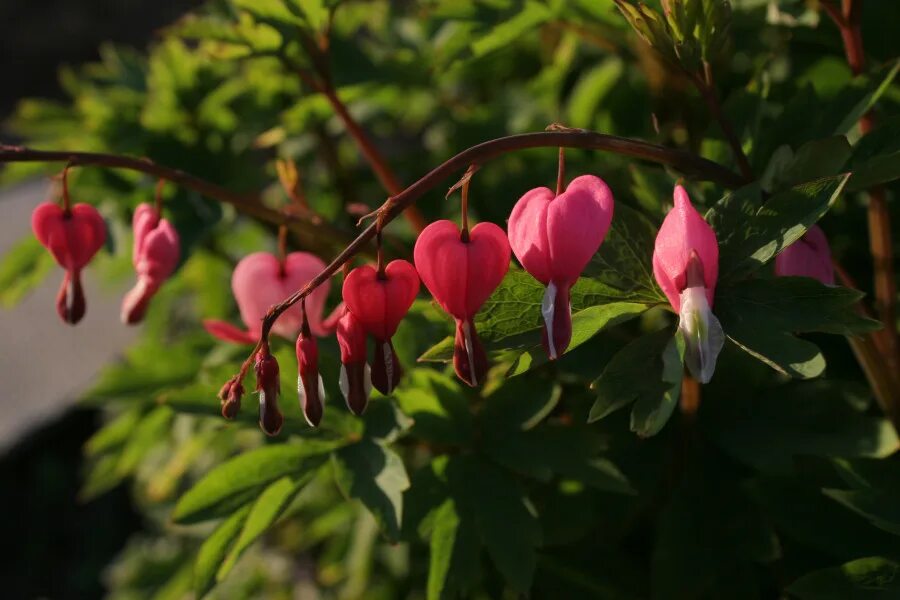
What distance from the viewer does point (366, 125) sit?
2.33 meters

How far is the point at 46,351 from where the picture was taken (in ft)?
15.2

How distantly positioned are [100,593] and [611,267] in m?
3.49

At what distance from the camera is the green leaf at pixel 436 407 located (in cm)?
133

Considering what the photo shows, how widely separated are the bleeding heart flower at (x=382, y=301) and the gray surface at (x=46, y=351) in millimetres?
3357

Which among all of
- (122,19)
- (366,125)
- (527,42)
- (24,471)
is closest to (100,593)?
(24,471)

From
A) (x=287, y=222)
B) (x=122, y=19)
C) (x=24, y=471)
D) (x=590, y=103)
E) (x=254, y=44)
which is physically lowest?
(x=24, y=471)

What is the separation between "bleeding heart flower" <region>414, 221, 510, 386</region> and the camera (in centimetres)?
94

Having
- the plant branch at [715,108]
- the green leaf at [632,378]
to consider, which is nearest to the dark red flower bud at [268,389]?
the green leaf at [632,378]

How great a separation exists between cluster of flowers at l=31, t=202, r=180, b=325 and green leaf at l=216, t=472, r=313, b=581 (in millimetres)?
288

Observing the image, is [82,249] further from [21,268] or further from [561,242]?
[21,268]

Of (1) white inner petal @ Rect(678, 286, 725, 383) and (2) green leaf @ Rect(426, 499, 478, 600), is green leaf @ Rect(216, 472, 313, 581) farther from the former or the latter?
(1) white inner petal @ Rect(678, 286, 725, 383)

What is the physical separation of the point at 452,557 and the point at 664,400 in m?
0.47

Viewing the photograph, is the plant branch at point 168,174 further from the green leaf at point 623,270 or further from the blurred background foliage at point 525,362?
the green leaf at point 623,270

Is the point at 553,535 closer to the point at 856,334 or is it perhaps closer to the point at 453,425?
the point at 453,425
